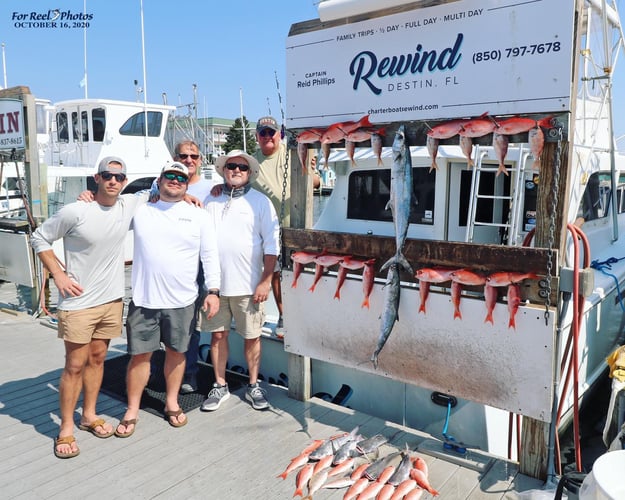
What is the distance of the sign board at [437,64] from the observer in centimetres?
268

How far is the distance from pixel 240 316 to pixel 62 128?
44.5 ft

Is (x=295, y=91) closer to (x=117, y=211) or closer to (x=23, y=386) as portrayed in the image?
(x=117, y=211)

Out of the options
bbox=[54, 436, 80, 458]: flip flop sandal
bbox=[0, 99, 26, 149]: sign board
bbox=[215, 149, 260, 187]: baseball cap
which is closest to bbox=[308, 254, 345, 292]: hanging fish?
bbox=[215, 149, 260, 187]: baseball cap

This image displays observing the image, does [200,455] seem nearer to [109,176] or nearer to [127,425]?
[127,425]

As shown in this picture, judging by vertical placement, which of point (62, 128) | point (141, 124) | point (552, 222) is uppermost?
point (141, 124)

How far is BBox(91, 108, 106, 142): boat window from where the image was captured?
14148 mm

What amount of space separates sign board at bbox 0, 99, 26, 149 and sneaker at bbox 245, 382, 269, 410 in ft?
15.4

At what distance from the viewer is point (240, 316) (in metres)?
3.88

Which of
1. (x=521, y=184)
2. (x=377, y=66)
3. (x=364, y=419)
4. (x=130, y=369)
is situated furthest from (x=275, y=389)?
(x=521, y=184)

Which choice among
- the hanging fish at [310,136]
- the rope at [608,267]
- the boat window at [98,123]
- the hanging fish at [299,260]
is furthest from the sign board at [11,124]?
the boat window at [98,123]

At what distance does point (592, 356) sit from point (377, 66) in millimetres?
3657

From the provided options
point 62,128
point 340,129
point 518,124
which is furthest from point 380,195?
point 62,128

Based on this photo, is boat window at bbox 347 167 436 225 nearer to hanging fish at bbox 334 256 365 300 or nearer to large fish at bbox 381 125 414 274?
hanging fish at bbox 334 256 365 300

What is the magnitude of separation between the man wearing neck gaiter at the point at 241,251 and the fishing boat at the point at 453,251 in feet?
0.58
